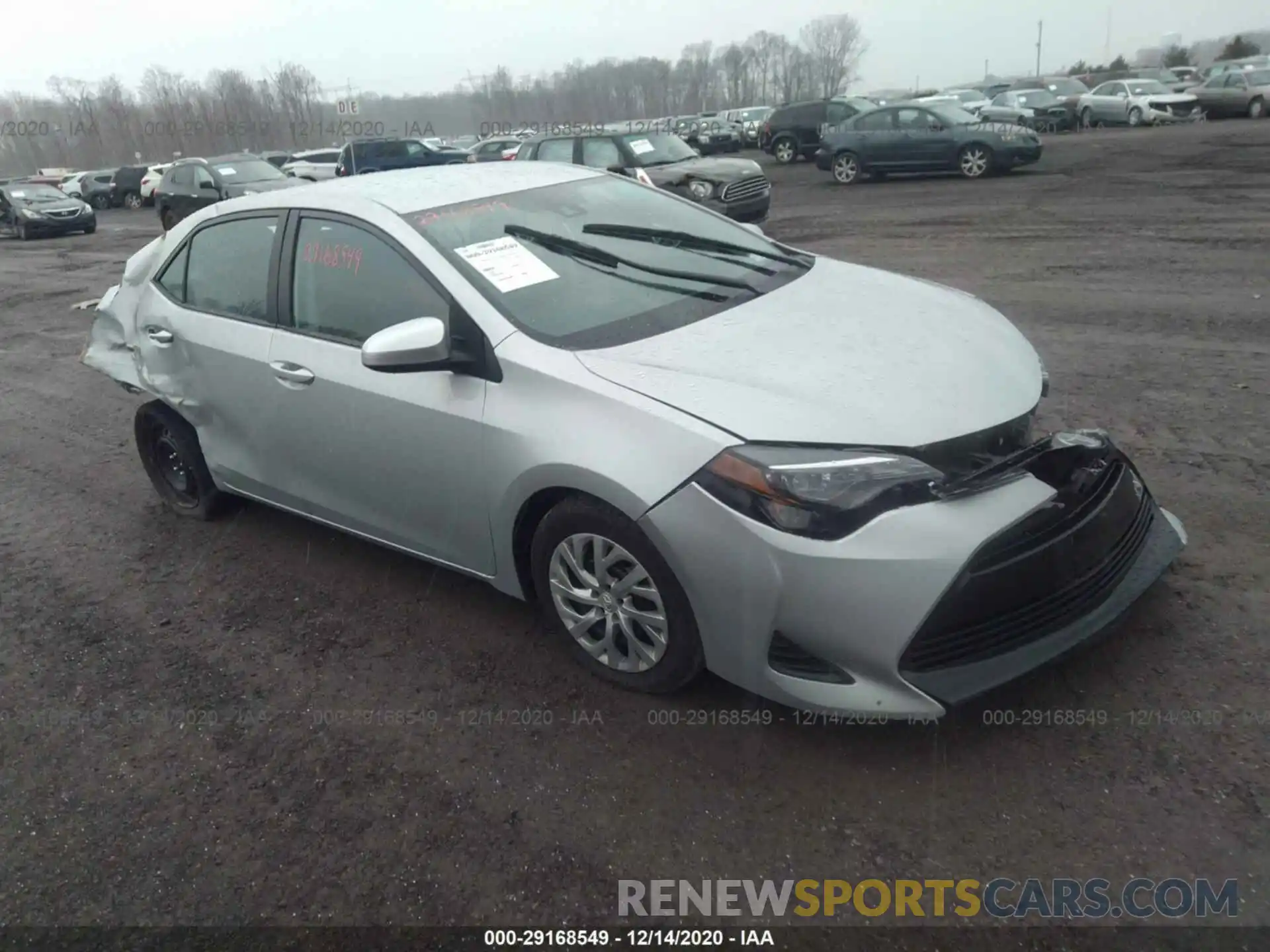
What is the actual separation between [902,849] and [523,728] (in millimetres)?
1240

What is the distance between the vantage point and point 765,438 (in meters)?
2.67

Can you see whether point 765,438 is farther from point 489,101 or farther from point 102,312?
point 489,101

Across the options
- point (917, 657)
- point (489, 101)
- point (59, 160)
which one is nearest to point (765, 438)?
point (917, 657)

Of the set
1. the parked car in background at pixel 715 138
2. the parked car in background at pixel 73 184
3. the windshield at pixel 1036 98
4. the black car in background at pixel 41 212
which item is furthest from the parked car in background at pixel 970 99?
the parked car in background at pixel 73 184

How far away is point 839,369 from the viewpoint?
9.78 feet

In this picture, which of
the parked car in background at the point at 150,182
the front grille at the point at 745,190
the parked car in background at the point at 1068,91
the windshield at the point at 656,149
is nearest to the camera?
the front grille at the point at 745,190

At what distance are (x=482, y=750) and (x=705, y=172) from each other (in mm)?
12161

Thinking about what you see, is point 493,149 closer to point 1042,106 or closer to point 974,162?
point 974,162

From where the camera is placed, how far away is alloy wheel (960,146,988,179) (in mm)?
18344

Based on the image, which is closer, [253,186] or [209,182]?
[253,186]

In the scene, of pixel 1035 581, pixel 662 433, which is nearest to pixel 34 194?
pixel 662 433

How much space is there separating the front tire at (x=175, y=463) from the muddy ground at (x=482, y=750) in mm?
121

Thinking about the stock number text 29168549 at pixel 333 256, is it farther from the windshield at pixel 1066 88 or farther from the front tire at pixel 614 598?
the windshield at pixel 1066 88

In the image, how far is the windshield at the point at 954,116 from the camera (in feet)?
61.1
